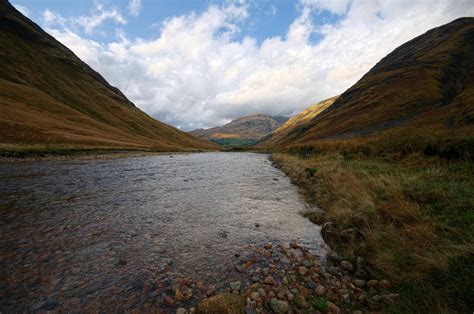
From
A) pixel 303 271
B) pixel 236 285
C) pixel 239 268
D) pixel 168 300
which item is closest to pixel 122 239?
pixel 168 300

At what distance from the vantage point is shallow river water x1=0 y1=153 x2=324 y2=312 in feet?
18.0

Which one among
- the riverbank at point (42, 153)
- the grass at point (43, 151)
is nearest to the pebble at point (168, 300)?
the riverbank at point (42, 153)

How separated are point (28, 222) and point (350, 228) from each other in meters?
13.6

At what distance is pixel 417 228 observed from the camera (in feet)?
21.9

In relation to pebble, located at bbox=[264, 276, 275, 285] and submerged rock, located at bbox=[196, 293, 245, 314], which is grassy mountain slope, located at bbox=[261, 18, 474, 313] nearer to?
Answer: pebble, located at bbox=[264, 276, 275, 285]

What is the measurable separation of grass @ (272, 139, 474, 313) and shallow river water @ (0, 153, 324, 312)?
1930 millimetres

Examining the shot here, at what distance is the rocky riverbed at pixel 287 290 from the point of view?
4879mm

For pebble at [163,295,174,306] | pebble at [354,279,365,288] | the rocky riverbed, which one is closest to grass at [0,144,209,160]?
pebble at [163,295,174,306]

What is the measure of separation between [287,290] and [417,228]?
4629 mm

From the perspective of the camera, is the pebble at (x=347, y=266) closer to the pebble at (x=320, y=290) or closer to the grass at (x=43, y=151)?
the pebble at (x=320, y=290)

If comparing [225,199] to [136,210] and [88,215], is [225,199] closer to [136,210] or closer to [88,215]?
[136,210]

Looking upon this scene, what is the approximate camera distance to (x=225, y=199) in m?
14.7

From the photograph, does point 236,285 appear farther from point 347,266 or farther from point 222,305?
point 347,266

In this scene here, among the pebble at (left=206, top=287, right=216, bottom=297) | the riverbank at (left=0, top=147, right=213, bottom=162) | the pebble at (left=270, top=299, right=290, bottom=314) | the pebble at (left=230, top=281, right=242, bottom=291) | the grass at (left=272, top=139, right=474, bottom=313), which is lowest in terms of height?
the pebble at (left=270, top=299, right=290, bottom=314)
